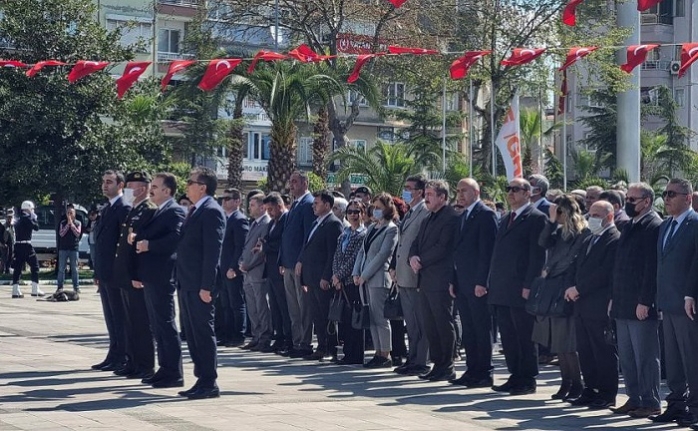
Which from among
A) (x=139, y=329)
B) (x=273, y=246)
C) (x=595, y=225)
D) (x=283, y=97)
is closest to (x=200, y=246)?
(x=139, y=329)

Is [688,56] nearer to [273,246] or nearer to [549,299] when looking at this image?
[549,299]

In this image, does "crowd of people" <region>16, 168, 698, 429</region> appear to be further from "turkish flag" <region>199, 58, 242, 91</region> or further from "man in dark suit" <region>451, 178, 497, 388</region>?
"turkish flag" <region>199, 58, 242, 91</region>

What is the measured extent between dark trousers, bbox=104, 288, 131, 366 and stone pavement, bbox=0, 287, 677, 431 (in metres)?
0.35

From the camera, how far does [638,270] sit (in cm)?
1167

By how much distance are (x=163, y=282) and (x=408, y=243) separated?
9.56ft

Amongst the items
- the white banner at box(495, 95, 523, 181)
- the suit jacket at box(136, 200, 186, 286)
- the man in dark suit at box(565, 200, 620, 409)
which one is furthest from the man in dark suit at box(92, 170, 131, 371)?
the white banner at box(495, 95, 523, 181)

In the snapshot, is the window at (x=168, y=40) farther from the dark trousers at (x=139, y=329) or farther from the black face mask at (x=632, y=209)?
the black face mask at (x=632, y=209)

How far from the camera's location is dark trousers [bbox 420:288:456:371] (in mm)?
14312

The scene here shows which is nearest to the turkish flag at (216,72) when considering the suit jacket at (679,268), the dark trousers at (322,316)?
the dark trousers at (322,316)

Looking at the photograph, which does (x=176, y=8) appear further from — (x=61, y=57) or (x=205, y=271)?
(x=205, y=271)

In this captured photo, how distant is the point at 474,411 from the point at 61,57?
2823 cm

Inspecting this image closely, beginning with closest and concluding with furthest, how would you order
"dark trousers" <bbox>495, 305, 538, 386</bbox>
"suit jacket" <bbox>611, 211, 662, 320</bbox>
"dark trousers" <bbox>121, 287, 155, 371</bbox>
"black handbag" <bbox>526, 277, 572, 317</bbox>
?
"suit jacket" <bbox>611, 211, 662, 320</bbox>, "black handbag" <bbox>526, 277, 572, 317</bbox>, "dark trousers" <bbox>495, 305, 538, 386</bbox>, "dark trousers" <bbox>121, 287, 155, 371</bbox>

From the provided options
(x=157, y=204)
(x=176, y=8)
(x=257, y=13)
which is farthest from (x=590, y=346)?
(x=176, y=8)

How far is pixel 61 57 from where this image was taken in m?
38.0
